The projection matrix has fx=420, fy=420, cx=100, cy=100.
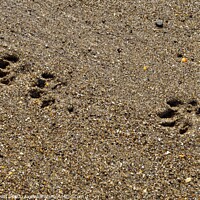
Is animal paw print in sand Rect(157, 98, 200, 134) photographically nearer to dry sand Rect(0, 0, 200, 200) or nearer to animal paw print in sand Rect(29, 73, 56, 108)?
dry sand Rect(0, 0, 200, 200)

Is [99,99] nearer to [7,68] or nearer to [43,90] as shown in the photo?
[43,90]

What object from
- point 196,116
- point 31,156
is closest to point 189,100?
point 196,116

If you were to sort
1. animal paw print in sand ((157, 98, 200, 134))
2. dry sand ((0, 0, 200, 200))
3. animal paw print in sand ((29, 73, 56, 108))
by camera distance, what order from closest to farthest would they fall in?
dry sand ((0, 0, 200, 200))
animal paw print in sand ((157, 98, 200, 134))
animal paw print in sand ((29, 73, 56, 108))

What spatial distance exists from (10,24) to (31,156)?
1.42 m

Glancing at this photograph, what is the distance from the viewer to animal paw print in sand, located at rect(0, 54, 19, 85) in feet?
11.8

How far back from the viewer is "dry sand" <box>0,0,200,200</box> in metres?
3.12

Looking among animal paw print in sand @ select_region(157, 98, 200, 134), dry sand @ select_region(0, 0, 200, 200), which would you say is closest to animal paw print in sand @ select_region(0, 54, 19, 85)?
dry sand @ select_region(0, 0, 200, 200)

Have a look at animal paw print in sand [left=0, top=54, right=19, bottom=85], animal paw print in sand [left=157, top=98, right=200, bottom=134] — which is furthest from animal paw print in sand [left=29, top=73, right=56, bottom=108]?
animal paw print in sand [left=157, top=98, right=200, bottom=134]

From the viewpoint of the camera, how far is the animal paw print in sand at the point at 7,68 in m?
3.61

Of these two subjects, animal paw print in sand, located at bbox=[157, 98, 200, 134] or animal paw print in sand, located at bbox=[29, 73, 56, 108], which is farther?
animal paw print in sand, located at bbox=[29, 73, 56, 108]

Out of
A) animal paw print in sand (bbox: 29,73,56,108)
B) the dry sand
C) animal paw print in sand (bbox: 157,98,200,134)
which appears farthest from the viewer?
animal paw print in sand (bbox: 29,73,56,108)

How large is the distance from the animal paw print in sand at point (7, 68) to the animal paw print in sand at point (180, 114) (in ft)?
4.27

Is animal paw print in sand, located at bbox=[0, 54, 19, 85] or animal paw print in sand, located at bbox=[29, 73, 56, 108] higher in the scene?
animal paw print in sand, located at bbox=[0, 54, 19, 85]

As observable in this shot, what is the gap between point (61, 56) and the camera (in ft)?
12.4
